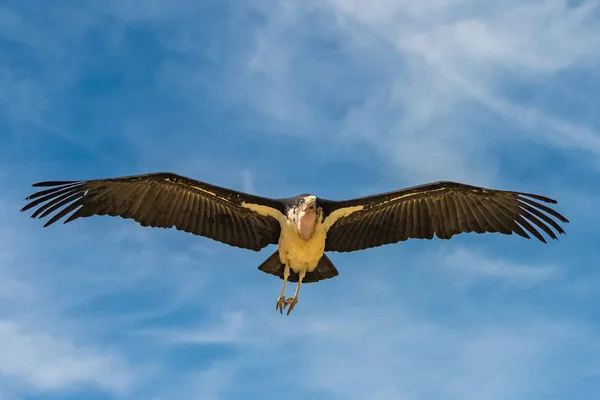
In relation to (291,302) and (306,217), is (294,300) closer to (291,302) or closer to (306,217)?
(291,302)

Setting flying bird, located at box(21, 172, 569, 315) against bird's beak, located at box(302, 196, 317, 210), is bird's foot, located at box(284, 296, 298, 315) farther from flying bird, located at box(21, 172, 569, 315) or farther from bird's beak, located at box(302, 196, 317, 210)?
bird's beak, located at box(302, 196, 317, 210)

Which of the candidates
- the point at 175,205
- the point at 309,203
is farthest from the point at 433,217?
the point at 175,205

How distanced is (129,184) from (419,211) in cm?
609

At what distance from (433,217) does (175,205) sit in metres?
5.46

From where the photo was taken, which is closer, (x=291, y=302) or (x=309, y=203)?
(x=309, y=203)

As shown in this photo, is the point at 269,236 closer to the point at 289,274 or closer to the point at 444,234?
the point at 289,274

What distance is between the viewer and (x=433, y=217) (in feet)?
55.8

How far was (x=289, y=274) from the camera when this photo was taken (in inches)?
658

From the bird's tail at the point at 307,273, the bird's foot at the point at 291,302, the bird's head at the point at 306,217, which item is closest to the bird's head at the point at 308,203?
the bird's head at the point at 306,217

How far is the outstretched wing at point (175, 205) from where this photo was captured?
16.2 m

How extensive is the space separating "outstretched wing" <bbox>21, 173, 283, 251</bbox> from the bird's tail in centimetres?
45

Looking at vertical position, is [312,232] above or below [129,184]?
below

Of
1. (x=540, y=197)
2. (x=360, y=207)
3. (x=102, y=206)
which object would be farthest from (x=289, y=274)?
(x=540, y=197)

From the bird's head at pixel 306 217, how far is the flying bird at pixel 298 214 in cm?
2
